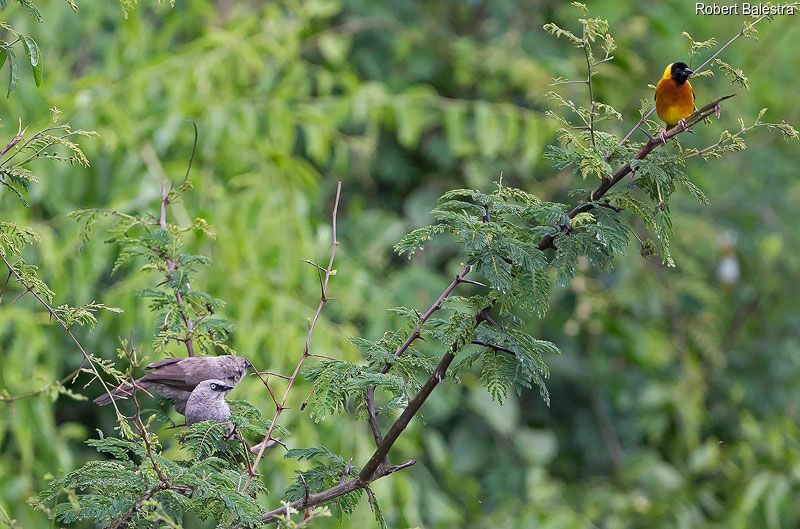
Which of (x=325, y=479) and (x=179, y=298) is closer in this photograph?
(x=325, y=479)

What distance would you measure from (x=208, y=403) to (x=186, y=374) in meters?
0.18

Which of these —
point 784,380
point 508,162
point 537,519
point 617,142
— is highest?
point 508,162

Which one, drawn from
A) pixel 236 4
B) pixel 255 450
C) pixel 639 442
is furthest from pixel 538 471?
pixel 255 450

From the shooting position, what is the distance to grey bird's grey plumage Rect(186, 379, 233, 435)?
175cm

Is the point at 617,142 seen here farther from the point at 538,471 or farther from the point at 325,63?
the point at 325,63

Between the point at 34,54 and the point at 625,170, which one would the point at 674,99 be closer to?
the point at 625,170

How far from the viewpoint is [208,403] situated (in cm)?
176

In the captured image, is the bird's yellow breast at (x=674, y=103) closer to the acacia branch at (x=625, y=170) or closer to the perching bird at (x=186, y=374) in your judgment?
the acacia branch at (x=625, y=170)

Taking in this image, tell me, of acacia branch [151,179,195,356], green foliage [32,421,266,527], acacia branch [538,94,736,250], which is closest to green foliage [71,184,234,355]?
acacia branch [151,179,195,356]

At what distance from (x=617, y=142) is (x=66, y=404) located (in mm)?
3557

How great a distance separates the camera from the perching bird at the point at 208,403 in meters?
1.75

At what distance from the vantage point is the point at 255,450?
1.77 m

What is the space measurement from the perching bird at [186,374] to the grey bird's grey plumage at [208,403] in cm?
3

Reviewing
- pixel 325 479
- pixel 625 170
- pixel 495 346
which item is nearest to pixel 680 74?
pixel 625 170
